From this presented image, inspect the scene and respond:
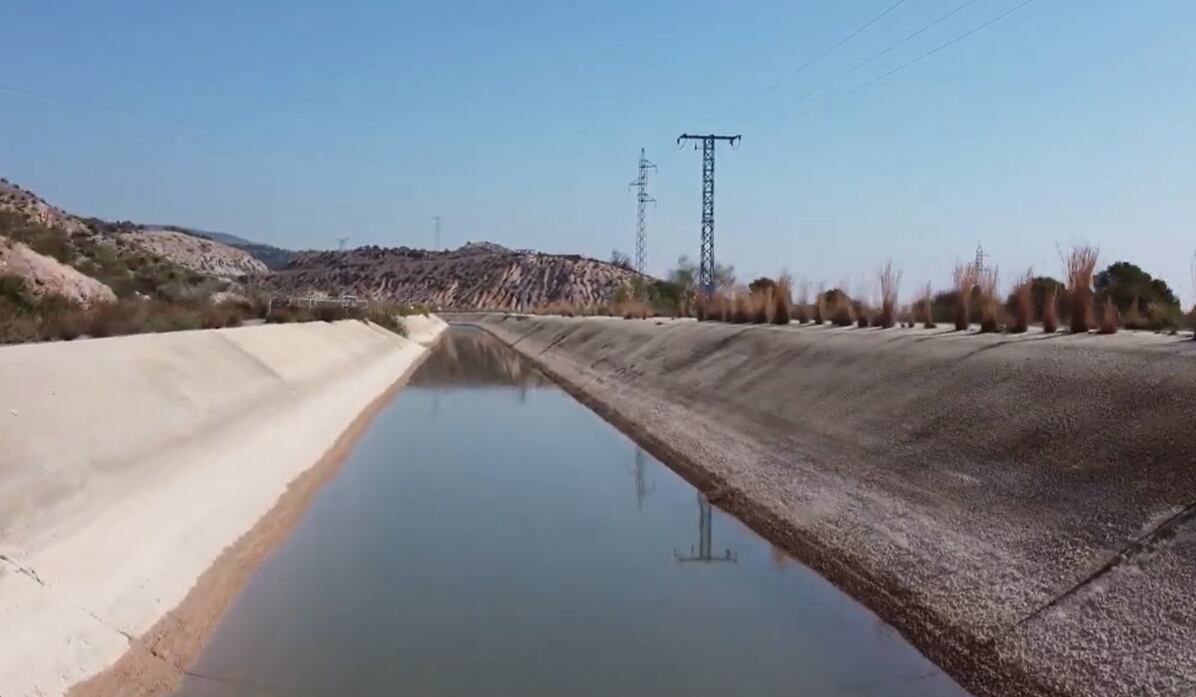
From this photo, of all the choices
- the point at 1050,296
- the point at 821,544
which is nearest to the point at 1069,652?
the point at 821,544

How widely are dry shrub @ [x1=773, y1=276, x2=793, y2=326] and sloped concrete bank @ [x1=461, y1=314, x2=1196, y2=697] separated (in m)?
14.2

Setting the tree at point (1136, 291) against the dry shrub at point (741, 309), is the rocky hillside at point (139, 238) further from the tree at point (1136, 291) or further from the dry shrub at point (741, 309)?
the tree at point (1136, 291)

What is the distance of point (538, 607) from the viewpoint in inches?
415

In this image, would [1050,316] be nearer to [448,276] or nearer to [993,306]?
[993,306]

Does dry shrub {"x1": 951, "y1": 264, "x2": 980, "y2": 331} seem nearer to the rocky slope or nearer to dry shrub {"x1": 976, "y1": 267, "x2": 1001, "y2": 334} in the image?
dry shrub {"x1": 976, "y1": 267, "x2": 1001, "y2": 334}

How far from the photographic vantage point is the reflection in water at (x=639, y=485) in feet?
54.9

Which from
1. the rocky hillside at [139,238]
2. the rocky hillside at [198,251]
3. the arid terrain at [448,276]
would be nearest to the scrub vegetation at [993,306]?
the rocky hillside at [139,238]

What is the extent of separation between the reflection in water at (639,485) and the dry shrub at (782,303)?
53.2ft

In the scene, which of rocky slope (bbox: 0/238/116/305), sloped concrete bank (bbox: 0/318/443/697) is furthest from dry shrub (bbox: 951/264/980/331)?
rocky slope (bbox: 0/238/116/305)

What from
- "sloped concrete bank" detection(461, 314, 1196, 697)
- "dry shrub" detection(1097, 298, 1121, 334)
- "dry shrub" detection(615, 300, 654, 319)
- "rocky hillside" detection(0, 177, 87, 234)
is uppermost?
"rocky hillside" detection(0, 177, 87, 234)

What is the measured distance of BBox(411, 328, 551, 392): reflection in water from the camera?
40.3 m

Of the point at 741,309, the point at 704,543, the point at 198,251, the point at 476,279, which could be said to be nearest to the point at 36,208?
the point at 741,309

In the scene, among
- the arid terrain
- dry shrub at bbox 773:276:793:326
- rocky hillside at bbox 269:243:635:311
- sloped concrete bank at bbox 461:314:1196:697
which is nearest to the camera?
sloped concrete bank at bbox 461:314:1196:697

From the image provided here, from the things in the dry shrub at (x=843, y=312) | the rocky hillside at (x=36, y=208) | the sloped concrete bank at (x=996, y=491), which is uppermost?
the rocky hillside at (x=36, y=208)
